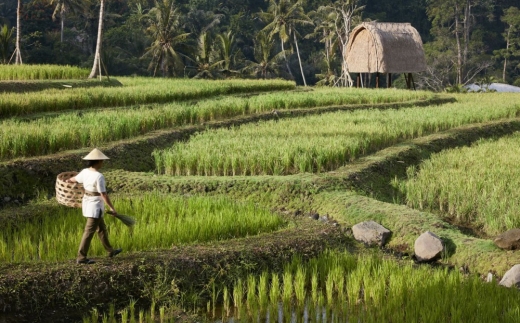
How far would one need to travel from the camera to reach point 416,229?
679 cm

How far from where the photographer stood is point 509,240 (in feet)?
20.1

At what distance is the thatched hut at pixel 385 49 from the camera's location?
25203mm

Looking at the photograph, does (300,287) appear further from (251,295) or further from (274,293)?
(251,295)

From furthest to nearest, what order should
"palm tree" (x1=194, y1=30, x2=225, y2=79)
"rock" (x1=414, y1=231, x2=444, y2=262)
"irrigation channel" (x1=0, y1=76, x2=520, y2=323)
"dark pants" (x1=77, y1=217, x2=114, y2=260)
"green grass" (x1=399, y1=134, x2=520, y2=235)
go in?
"palm tree" (x1=194, y1=30, x2=225, y2=79) → "green grass" (x1=399, y1=134, x2=520, y2=235) → "rock" (x1=414, y1=231, x2=444, y2=262) → "dark pants" (x1=77, y1=217, x2=114, y2=260) → "irrigation channel" (x1=0, y1=76, x2=520, y2=323)

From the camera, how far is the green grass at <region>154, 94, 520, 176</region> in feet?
30.5

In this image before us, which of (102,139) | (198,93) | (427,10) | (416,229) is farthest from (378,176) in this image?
(427,10)

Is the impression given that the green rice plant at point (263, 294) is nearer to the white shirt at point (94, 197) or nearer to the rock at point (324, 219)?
the white shirt at point (94, 197)

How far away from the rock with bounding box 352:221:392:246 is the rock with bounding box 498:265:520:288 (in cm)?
140

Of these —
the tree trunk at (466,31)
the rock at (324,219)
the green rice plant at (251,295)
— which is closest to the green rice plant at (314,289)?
the green rice plant at (251,295)

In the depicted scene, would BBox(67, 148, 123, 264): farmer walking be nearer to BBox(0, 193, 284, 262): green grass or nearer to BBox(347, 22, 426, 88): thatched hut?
BBox(0, 193, 284, 262): green grass

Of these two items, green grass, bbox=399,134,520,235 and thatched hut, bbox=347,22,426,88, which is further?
thatched hut, bbox=347,22,426,88

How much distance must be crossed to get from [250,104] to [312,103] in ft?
6.73

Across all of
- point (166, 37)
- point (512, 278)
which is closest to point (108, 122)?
point (512, 278)

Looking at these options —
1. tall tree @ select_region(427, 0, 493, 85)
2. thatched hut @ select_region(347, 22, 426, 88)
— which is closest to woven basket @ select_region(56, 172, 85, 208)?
thatched hut @ select_region(347, 22, 426, 88)
